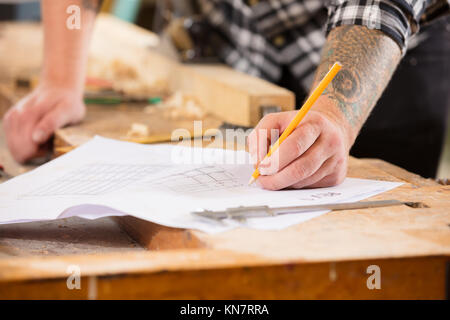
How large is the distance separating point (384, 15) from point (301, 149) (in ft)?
1.22

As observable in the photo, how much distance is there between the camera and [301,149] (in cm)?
85

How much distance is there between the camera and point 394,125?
1.75 metres

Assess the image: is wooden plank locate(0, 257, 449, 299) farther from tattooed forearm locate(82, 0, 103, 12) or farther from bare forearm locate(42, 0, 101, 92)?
tattooed forearm locate(82, 0, 103, 12)

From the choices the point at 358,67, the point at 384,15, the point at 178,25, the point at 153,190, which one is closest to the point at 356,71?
the point at 358,67

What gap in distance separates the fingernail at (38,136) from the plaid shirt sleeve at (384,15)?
706 millimetres

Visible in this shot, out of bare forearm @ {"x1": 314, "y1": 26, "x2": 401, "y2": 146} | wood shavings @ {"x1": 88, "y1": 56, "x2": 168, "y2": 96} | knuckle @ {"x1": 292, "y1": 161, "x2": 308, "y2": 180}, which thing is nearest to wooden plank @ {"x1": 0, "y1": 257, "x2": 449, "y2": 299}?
knuckle @ {"x1": 292, "y1": 161, "x2": 308, "y2": 180}

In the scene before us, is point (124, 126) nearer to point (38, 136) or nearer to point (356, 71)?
point (38, 136)

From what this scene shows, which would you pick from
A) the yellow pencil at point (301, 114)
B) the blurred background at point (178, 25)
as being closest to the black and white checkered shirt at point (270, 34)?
the blurred background at point (178, 25)

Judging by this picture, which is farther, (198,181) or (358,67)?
(358,67)

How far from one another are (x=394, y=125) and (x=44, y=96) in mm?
1005

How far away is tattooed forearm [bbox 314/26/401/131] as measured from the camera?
1.00 metres

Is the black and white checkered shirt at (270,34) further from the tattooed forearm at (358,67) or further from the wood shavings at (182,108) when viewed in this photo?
the tattooed forearm at (358,67)

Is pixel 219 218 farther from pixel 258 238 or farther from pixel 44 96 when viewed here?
pixel 44 96
